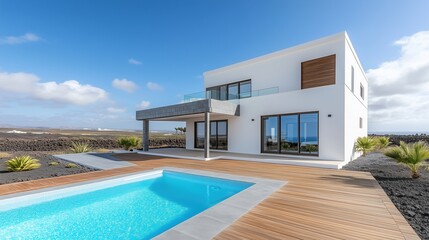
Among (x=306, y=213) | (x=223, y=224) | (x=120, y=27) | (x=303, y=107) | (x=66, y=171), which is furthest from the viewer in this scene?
(x=120, y=27)

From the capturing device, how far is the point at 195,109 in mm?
11414

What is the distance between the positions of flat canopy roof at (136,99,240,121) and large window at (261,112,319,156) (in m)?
2.20

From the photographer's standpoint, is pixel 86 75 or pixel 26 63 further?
pixel 86 75

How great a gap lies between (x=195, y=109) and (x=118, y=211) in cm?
744

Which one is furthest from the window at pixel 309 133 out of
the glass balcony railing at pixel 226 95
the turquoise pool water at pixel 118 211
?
the turquoise pool water at pixel 118 211

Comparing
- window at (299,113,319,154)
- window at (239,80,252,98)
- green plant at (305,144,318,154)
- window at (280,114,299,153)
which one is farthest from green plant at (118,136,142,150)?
green plant at (305,144,318,154)

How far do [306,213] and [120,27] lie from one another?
17807mm

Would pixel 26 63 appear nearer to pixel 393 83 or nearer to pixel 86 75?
pixel 86 75

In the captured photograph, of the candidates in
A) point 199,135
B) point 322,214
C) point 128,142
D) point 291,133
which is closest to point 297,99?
point 291,133

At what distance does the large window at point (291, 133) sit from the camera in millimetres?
10223

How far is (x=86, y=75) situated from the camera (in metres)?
22.3

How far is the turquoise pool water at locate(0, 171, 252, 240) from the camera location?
3.62m

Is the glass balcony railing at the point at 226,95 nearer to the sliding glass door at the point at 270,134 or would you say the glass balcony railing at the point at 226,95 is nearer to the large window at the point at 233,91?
the large window at the point at 233,91

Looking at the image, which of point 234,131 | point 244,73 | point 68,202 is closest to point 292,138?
point 234,131
